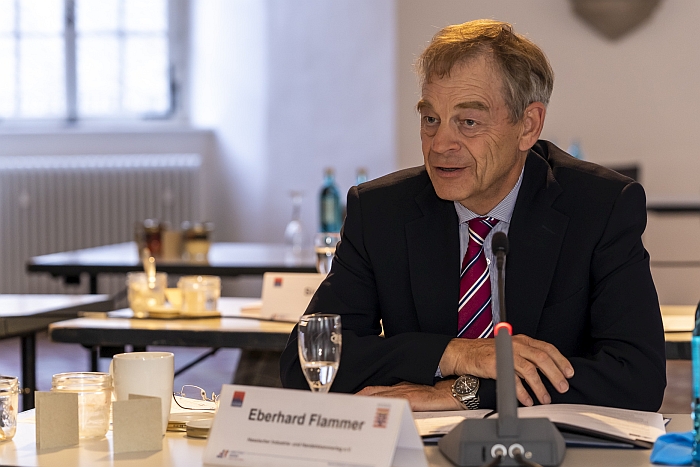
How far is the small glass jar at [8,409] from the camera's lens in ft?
4.33

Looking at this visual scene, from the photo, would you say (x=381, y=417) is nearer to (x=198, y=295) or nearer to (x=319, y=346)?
(x=319, y=346)

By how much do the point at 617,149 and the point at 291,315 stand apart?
14.5 ft

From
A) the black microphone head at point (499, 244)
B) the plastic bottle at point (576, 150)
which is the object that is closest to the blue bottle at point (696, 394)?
the black microphone head at point (499, 244)

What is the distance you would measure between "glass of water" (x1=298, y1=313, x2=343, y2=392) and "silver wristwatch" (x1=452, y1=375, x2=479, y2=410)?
329 mm

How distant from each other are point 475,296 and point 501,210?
18 centimetres

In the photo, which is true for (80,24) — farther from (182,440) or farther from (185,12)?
(182,440)

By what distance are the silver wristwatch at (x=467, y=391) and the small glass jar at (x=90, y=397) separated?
1.77ft

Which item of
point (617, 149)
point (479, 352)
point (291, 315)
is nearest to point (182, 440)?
point (479, 352)

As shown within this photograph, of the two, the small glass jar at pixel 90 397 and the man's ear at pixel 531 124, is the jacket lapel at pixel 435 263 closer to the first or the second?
the man's ear at pixel 531 124

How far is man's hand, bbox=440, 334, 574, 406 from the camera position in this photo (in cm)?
152

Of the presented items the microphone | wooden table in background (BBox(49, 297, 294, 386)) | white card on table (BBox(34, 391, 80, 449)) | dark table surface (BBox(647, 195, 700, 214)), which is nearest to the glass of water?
the microphone

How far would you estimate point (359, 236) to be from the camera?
190 cm

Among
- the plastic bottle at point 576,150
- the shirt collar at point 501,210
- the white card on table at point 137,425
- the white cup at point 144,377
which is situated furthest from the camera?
the plastic bottle at point 576,150

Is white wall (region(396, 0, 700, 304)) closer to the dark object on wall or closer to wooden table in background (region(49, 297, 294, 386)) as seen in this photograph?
the dark object on wall
